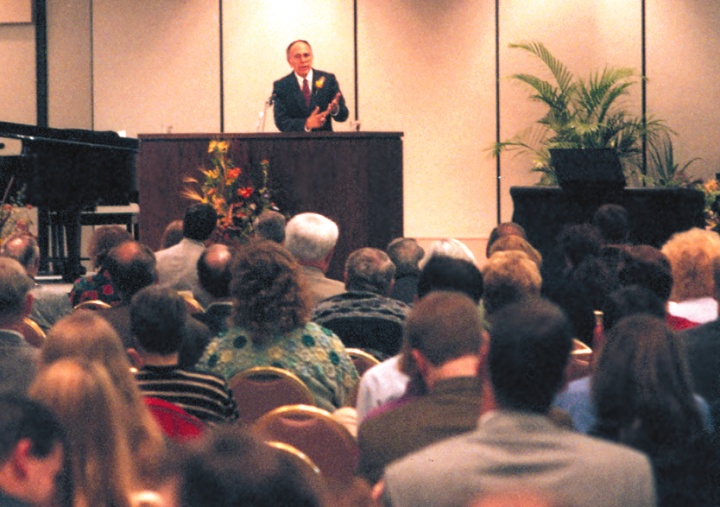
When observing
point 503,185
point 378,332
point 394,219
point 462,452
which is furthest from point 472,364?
point 503,185

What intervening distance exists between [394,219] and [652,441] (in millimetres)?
5890

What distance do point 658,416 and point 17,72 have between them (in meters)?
11.4

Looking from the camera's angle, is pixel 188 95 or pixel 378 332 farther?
pixel 188 95

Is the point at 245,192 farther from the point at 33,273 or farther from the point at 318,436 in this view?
the point at 318,436

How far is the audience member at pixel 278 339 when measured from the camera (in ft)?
11.6

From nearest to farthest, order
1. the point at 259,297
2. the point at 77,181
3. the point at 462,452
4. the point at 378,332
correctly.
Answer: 1. the point at 462,452
2. the point at 259,297
3. the point at 378,332
4. the point at 77,181

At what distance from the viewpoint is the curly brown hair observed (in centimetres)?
364

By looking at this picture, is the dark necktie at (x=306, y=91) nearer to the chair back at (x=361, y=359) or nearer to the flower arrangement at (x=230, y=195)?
the flower arrangement at (x=230, y=195)

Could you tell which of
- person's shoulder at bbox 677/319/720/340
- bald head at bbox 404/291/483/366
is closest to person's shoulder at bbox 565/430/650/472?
bald head at bbox 404/291/483/366

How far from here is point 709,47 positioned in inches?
457

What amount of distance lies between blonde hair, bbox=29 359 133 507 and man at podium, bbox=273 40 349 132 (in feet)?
22.0

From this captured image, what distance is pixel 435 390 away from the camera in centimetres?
236

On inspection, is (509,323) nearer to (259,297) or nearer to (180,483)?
(180,483)

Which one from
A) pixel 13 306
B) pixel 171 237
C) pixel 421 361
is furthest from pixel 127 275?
pixel 421 361
